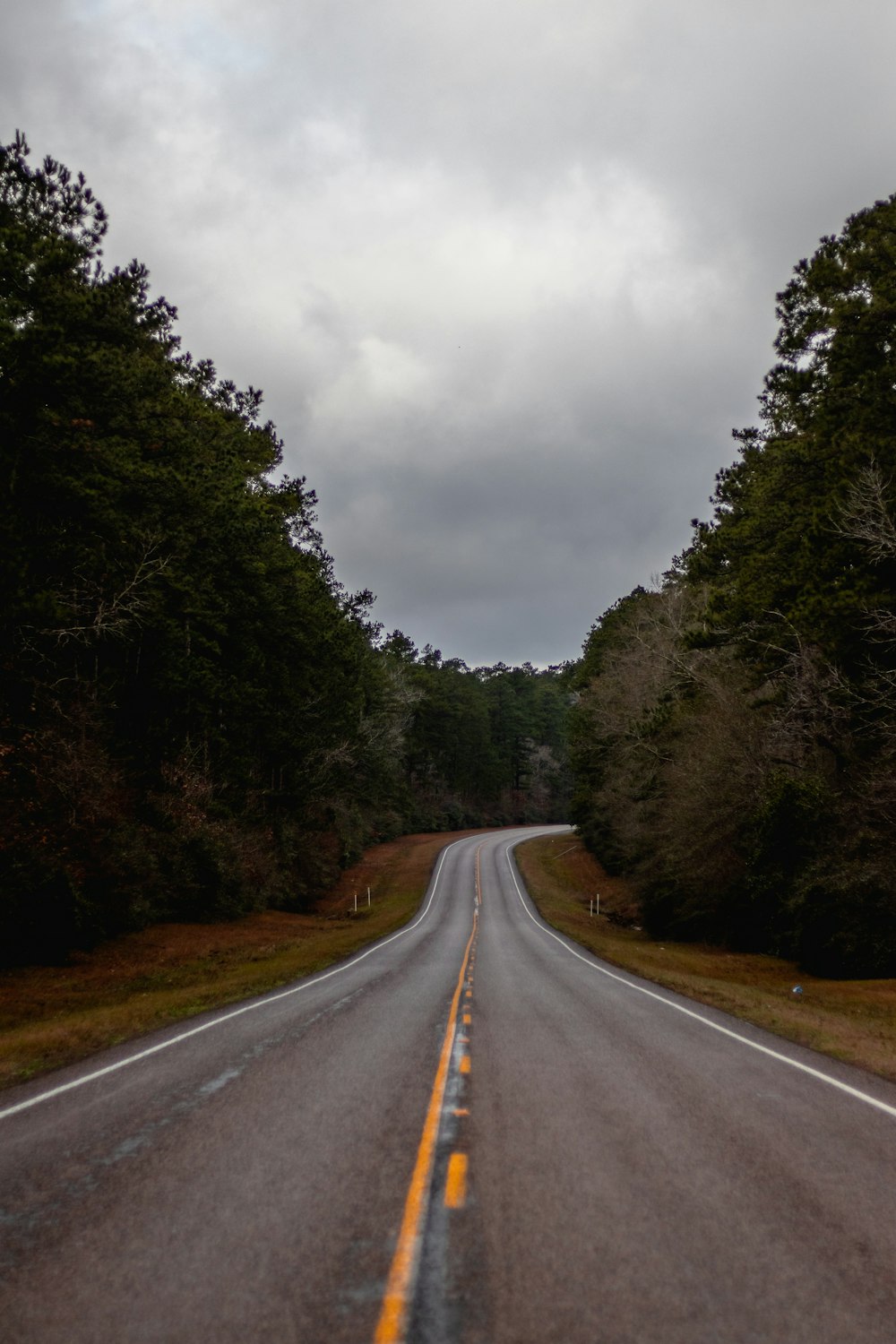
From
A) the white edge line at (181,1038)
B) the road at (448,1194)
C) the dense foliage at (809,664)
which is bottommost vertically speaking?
the white edge line at (181,1038)

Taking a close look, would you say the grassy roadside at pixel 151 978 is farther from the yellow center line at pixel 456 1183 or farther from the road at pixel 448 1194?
the yellow center line at pixel 456 1183

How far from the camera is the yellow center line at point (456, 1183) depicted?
4562 millimetres

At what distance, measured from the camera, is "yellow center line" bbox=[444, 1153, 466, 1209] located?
456cm

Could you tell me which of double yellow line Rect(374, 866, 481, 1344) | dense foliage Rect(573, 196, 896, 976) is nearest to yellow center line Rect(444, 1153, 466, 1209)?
double yellow line Rect(374, 866, 481, 1344)

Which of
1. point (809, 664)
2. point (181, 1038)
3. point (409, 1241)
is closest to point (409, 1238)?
point (409, 1241)

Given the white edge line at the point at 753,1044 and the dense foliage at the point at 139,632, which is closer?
the white edge line at the point at 753,1044

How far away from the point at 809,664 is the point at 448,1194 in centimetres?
1659

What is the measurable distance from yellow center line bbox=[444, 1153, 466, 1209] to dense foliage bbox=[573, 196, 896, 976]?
1477 centimetres

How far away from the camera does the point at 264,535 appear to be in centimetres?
2803

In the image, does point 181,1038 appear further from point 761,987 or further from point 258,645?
point 258,645

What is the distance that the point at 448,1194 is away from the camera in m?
4.68

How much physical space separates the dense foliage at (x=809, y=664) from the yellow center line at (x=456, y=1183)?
48.4ft

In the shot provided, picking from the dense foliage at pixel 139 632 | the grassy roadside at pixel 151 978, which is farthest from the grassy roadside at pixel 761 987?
the dense foliage at pixel 139 632

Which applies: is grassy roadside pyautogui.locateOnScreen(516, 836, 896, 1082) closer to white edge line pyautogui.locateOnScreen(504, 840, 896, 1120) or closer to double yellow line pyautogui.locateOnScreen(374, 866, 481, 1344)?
white edge line pyautogui.locateOnScreen(504, 840, 896, 1120)
